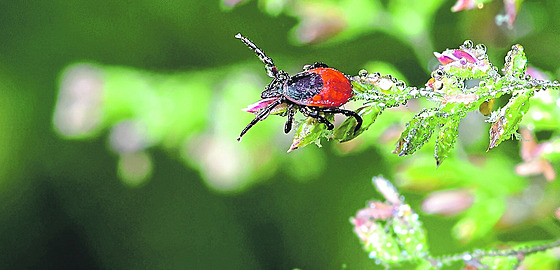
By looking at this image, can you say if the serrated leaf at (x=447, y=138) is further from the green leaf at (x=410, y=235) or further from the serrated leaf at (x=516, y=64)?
the green leaf at (x=410, y=235)

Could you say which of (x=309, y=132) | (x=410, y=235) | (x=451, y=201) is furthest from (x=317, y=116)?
(x=451, y=201)

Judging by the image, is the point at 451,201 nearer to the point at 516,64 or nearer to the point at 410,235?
the point at 410,235

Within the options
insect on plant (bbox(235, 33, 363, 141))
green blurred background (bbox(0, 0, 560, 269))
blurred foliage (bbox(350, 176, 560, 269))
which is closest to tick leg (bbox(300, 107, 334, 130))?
insect on plant (bbox(235, 33, 363, 141))

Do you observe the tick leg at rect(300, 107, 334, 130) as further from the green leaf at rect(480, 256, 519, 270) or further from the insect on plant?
the green leaf at rect(480, 256, 519, 270)

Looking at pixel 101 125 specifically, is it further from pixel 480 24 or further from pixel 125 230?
pixel 480 24

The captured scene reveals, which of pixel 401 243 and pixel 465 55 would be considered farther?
pixel 401 243

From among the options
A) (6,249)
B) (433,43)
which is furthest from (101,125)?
(433,43)

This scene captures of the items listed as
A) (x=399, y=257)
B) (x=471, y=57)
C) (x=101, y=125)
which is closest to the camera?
(x=471, y=57)
